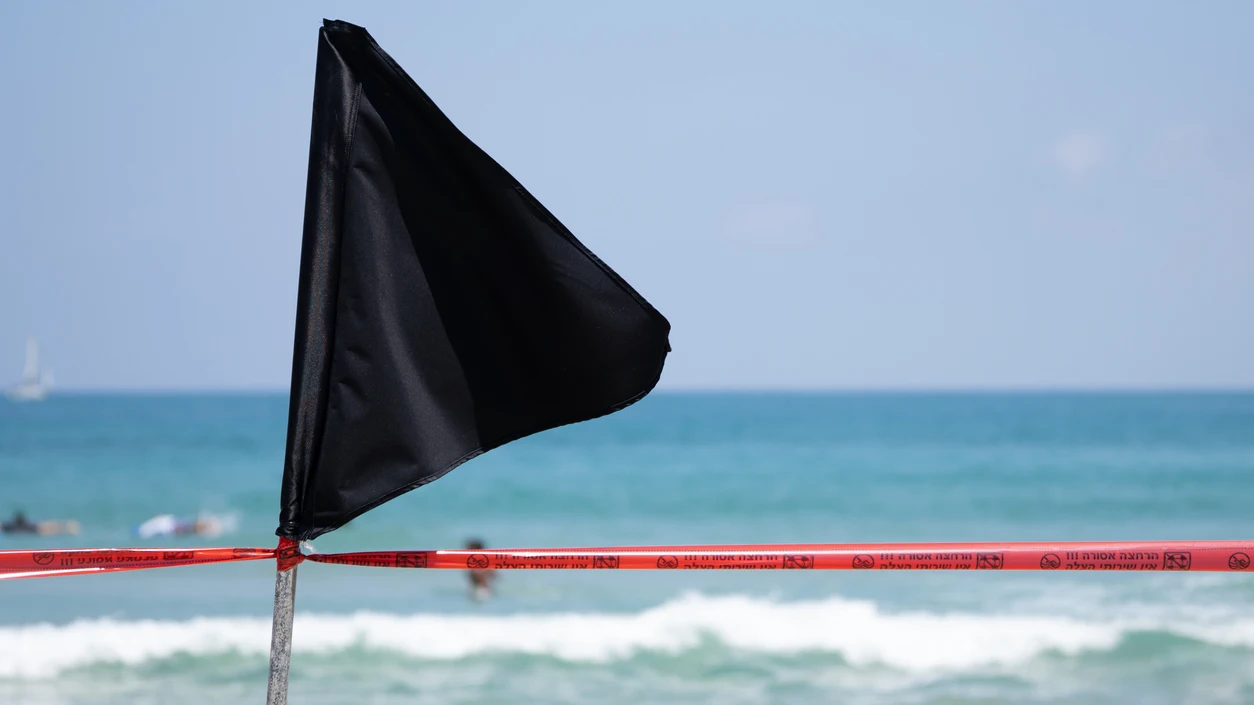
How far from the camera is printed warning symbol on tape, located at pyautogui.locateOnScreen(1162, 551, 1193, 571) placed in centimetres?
245

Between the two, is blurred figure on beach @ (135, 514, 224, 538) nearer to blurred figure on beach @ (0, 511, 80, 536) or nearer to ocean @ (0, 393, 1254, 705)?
ocean @ (0, 393, 1254, 705)

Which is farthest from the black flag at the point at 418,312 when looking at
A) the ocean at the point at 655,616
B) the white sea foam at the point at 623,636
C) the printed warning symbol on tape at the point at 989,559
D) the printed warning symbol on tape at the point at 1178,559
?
the white sea foam at the point at 623,636

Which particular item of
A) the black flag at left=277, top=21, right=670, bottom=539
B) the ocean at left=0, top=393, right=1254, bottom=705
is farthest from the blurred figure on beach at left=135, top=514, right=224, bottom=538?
the black flag at left=277, top=21, right=670, bottom=539

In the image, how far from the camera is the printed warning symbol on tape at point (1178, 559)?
245cm

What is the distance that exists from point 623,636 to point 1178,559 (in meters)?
8.20

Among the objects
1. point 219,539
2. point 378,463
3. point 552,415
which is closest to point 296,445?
point 378,463

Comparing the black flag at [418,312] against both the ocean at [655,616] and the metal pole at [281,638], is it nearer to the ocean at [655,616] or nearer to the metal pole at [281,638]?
the metal pole at [281,638]

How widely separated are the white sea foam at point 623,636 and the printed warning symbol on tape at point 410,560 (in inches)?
276

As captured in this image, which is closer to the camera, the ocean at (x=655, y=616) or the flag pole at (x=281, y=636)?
the flag pole at (x=281, y=636)

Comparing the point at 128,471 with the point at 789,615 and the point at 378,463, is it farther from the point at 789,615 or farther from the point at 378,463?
the point at 378,463

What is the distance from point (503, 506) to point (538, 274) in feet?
77.6

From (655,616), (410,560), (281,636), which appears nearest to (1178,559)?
(410,560)

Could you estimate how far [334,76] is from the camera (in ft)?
7.32

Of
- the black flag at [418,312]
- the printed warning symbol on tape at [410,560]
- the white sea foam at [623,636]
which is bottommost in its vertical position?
the white sea foam at [623,636]
